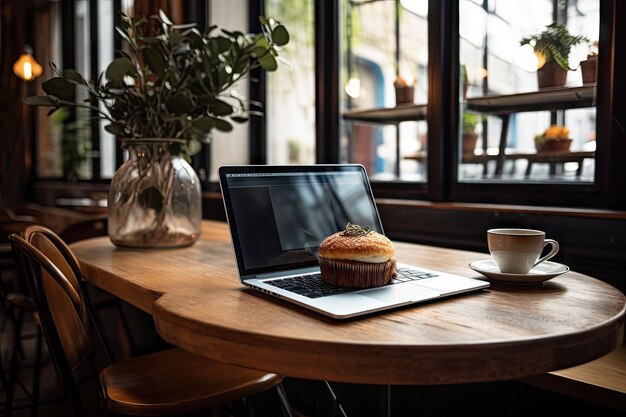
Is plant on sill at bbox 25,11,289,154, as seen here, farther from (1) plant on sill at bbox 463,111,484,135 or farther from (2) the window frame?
(1) plant on sill at bbox 463,111,484,135

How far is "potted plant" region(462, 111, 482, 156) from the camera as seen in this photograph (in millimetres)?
2238

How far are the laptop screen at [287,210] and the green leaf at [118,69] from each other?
0.60 m

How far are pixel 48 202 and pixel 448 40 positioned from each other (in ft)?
15.7

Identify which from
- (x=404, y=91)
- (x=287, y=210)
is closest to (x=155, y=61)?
(x=287, y=210)

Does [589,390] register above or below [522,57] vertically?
below

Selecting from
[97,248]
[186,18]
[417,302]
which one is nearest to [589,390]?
[417,302]

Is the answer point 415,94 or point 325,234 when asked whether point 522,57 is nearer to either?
point 415,94

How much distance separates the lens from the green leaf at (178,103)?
166 cm

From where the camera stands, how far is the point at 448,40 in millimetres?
2201

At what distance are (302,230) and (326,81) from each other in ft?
5.44

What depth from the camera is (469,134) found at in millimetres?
2240

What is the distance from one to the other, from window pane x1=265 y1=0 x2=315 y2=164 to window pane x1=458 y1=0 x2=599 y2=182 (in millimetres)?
1203

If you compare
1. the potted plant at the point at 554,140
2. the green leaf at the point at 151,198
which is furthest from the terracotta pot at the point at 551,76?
the green leaf at the point at 151,198

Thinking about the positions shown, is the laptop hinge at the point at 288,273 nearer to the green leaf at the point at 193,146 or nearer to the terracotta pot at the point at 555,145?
the green leaf at the point at 193,146
